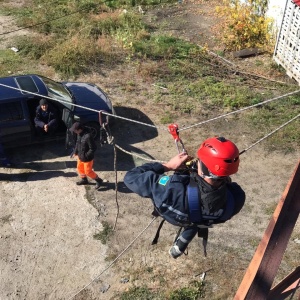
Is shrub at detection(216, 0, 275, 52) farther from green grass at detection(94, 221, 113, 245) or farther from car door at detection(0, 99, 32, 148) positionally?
green grass at detection(94, 221, 113, 245)

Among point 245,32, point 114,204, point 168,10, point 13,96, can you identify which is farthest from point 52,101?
point 168,10

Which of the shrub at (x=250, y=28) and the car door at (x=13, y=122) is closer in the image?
the car door at (x=13, y=122)

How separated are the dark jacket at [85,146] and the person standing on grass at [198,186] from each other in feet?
12.7

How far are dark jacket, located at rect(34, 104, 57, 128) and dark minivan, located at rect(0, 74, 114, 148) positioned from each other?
0.17 m

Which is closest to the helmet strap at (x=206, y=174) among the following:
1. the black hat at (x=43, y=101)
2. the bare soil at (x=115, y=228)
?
the bare soil at (x=115, y=228)

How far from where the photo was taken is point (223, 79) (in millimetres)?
12305

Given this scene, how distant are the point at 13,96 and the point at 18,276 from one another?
3.46m

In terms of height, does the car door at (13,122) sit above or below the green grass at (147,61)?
above

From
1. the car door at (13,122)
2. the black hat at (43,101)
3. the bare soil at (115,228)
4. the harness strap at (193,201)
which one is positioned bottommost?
the bare soil at (115,228)

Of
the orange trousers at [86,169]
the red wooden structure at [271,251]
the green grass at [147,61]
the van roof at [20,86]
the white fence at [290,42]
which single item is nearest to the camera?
the red wooden structure at [271,251]

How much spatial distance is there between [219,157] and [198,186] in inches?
13.8

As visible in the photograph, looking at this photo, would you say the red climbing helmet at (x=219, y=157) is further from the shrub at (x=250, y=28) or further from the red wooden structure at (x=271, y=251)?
the shrub at (x=250, y=28)

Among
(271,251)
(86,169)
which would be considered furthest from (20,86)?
(271,251)

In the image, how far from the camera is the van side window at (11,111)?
9.02 meters
